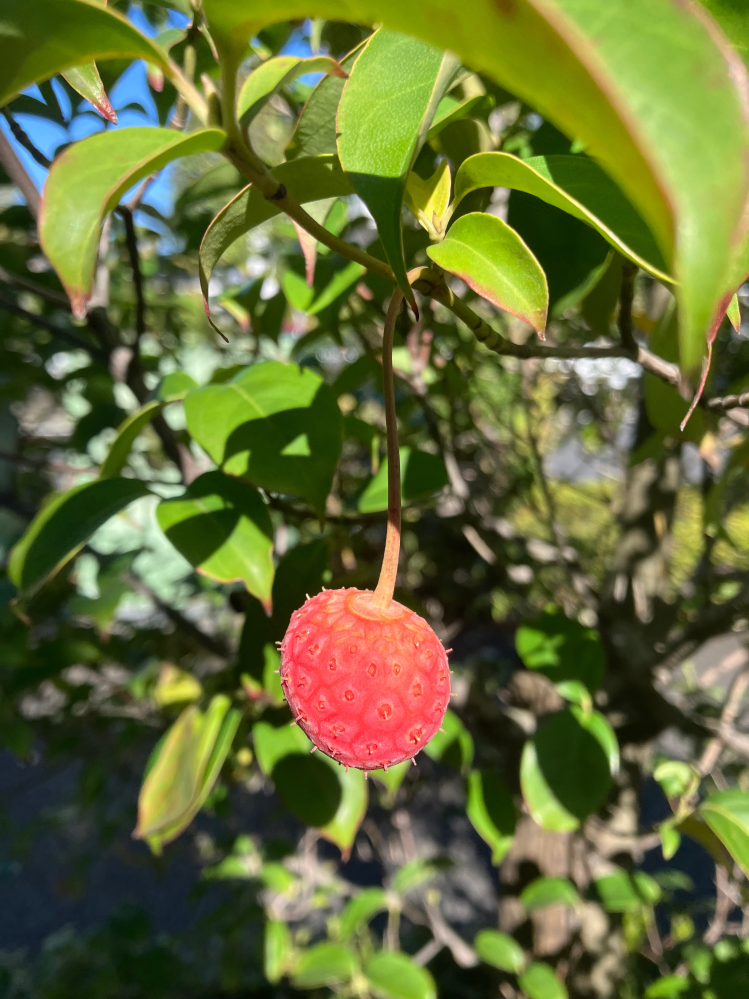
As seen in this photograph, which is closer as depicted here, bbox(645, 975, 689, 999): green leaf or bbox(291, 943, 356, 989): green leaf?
bbox(645, 975, 689, 999): green leaf

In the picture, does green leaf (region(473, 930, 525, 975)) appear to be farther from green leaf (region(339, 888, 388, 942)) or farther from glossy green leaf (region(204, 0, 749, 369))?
glossy green leaf (region(204, 0, 749, 369))

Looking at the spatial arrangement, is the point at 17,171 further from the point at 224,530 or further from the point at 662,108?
the point at 662,108

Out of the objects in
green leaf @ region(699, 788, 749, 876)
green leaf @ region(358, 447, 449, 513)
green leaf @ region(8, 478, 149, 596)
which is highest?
green leaf @ region(358, 447, 449, 513)

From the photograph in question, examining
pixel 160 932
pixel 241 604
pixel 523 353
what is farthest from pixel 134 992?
pixel 523 353

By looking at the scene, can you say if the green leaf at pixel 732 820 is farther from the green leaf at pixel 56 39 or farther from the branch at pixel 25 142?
the branch at pixel 25 142

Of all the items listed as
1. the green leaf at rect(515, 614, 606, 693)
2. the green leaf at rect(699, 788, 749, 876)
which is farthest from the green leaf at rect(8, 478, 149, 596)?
the green leaf at rect(699, 788, 749, 876)

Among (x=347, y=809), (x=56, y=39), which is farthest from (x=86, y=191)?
(x=347, y=809)

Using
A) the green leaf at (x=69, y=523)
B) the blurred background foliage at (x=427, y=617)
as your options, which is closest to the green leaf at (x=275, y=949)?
the blurred background foliage at (x=427, y=617)

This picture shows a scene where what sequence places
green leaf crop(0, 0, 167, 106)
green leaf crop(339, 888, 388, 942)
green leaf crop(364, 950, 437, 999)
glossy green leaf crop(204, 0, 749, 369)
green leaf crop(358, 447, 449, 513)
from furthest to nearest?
green leaf crop(339, 888, 388, 942) < green leaf crop(364, 950, 437, 999) < green leaf crop(358, 447, 449, 513) < green leaf crop(0, 0, 167, 106) < glossy green leaf crop(204, 0, 749, 369)
